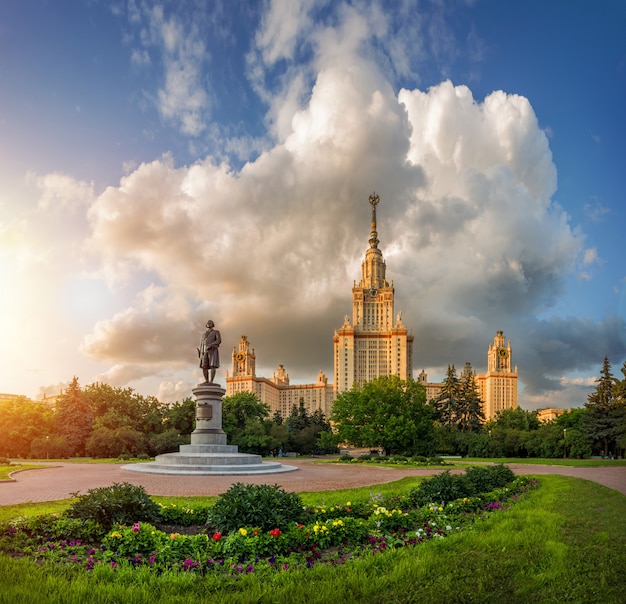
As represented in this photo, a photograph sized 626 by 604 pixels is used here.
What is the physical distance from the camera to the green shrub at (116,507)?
8.65m

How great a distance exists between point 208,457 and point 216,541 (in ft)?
56.6

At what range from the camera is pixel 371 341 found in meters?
166

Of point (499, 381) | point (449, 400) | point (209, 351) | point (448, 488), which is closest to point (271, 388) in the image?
point (499, 381)

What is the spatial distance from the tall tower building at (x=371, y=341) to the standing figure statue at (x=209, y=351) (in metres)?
129

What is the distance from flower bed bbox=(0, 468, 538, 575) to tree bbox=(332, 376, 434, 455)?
34.9 meters

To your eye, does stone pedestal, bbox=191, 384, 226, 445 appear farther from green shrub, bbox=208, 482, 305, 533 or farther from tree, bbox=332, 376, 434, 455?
green shrub, bbox=208, 482, 305, 533

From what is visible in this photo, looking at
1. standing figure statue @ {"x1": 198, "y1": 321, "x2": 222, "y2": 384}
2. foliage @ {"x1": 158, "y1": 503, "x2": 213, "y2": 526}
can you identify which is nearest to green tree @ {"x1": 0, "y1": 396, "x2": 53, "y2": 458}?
standing figure statue @ {"x1": 198, "y1": 321, "x2": 222, "y2": 384}

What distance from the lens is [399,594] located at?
5797 millimetres

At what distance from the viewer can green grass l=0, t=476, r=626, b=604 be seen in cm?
556

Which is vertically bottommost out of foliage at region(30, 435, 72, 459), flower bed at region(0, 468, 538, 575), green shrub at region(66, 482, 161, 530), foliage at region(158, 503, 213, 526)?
foliage at region(30, 435, 72, 459)

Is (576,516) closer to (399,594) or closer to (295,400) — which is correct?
(399,594)

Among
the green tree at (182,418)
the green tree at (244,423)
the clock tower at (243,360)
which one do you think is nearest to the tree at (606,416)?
the green tree at (244,423)

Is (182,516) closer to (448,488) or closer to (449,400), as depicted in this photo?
(448,488)

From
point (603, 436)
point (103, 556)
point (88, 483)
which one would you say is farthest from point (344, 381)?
point (103, 556)
